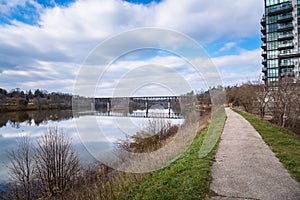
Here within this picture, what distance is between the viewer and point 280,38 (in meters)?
53.0

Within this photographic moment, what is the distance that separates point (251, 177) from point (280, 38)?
56516 mm

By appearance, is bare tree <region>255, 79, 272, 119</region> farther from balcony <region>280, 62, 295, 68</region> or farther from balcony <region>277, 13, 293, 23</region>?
balcony <region>277, 13, 293, 23</region>

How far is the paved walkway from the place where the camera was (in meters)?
4.86

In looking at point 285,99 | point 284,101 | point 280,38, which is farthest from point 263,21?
point 285,99

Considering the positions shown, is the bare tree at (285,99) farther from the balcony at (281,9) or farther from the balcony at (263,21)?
the balcony at (263,21)

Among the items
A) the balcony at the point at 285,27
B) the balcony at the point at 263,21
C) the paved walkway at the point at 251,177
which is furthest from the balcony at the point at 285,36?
the paved walkway at the point at 251,177

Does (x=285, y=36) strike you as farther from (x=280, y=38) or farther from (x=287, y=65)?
(x=287, y=65)

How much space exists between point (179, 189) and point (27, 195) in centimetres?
953

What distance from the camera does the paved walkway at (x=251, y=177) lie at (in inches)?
191

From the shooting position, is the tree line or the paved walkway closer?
the paved walkway

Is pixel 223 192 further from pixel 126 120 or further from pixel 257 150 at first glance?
pixel 126 120

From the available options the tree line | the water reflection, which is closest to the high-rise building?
the tree line

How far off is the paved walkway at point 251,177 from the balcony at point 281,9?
55.2m

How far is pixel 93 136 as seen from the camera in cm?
1276
